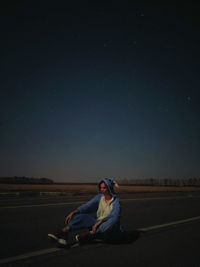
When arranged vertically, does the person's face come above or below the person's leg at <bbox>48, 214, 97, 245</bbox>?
above

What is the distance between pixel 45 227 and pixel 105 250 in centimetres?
284

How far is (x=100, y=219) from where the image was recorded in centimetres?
529

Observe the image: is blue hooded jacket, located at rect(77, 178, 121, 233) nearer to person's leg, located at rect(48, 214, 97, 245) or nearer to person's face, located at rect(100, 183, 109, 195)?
person's face, located at rect(100, 183, 109, 195)

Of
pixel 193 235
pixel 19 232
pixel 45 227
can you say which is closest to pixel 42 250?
pixel 19 232

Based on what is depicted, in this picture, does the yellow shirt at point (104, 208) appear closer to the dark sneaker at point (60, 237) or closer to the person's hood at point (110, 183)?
the person's hood at point (110, 183)

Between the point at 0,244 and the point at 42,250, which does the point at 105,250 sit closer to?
the point at 42,250

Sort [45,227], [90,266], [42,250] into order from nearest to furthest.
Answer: [90,266]
[42,250]
[45,227]

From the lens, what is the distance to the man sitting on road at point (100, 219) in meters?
4.96

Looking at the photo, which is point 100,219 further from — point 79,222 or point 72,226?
point 72,226

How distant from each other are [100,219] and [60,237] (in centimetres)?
79

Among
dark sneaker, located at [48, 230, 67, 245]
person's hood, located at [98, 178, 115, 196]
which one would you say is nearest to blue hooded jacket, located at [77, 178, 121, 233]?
person's hood, located at [98, 178, 115, 196]

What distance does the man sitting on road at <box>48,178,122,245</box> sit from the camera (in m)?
4.96

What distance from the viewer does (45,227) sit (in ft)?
23.9

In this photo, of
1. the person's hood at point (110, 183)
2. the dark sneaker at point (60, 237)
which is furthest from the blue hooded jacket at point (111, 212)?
the dark sneaker at point (60, 237)
